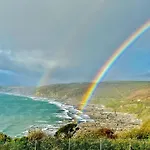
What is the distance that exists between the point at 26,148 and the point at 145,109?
8144 cm

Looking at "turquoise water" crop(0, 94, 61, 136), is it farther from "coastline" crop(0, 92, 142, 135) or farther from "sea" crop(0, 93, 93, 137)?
"coastline" crop(0, 92, 142, 135)

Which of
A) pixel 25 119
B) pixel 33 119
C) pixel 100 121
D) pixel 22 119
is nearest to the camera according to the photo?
pixel 100 121

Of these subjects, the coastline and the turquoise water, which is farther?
the turquoise water

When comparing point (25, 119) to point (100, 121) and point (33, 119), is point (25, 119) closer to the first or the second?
point (33, 119)

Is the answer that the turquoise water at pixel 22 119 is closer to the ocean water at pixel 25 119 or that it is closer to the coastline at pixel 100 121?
the ocean water at pixel 25 119

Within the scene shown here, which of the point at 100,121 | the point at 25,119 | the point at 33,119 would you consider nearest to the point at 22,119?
the point at 25,119

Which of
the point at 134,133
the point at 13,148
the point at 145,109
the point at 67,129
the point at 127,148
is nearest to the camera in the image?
the point at 13,148

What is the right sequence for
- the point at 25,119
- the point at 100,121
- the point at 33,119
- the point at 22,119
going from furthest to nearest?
1. the point at 33,119
2. the point at 25,119
3. the point at 22,119
4. the point at 100,121

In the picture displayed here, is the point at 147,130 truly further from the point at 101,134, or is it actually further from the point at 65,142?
the point at 65,142

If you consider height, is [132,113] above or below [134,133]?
above

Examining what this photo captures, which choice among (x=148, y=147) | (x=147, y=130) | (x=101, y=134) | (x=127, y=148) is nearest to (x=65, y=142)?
(x=127, y=148)

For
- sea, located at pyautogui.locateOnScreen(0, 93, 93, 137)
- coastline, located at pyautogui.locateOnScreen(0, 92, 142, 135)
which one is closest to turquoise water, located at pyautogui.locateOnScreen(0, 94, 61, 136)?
sea, located at pyautogui.locateOnScreen(0, 93, 93, 137)

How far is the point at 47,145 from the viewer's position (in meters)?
17.2

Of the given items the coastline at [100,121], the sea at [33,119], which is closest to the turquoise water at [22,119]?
the sea at [33,119]
